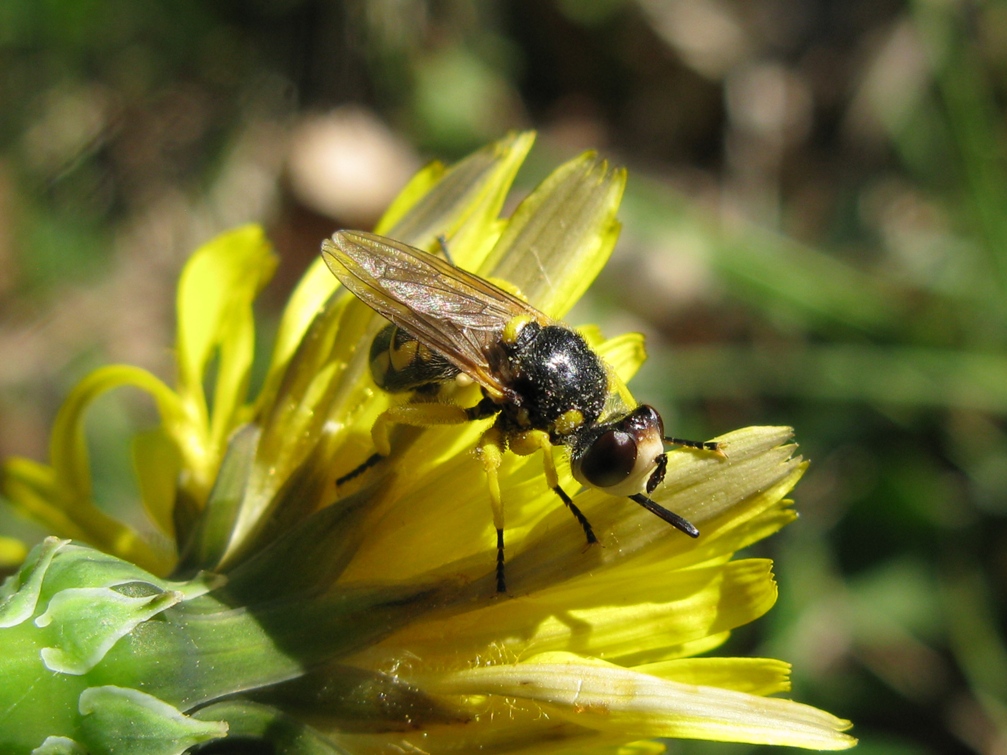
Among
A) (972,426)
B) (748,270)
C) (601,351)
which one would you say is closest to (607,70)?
(748,270)

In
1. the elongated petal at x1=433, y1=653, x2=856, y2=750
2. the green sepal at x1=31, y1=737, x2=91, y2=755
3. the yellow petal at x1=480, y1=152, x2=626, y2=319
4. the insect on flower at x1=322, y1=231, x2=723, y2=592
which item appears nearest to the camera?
the green sepal at x1=31, y1=737, x2=91, y2=755

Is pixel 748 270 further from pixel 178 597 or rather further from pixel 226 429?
pixel 178 597

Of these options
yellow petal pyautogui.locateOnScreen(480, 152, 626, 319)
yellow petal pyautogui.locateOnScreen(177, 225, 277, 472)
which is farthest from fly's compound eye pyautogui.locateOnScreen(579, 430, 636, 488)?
yellow petal pyautogui.locateOnScreen(177, 225, 277, 472)

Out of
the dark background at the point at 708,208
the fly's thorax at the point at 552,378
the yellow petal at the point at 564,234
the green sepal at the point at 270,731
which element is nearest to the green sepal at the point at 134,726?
the green sepal at the point at 270,731

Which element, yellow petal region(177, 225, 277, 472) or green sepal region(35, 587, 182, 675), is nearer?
green sepal region(35, 587, 182, 675)

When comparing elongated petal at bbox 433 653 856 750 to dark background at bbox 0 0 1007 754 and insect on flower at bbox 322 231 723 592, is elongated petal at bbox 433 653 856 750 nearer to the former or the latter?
insect on flower at bbox 322 231 723 592

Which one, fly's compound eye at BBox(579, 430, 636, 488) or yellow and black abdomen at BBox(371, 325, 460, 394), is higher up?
yellow and black abdomen at BBox(371, 325, 460, 394)

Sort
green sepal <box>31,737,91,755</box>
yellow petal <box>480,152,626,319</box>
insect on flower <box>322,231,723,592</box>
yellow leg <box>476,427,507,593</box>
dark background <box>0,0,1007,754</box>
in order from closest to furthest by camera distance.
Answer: green sepal <box>31,737,91,755</box>
yellow leg <box>476,427,507,593</box>
insect on flower <box>322,231,723,592</box>
yellow petal <box>480,152,626,319</box>
dark background <box>0,0,1007,754</box>

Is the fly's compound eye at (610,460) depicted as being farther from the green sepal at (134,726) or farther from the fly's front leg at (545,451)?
the green sepal at (134,726)
